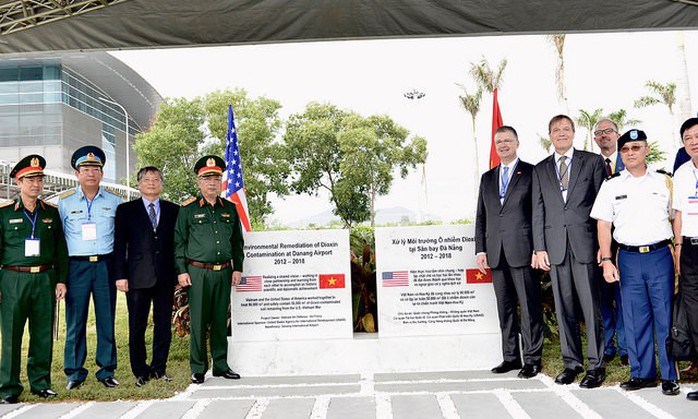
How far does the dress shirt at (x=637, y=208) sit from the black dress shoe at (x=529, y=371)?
111cm

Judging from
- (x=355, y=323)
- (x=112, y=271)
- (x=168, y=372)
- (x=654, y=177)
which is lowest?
(x=168, y=372)

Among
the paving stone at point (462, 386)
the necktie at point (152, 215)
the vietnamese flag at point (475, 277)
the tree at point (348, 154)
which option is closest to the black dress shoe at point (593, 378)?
the paving stone at point (462, 386)

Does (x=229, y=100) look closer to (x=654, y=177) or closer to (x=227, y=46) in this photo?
(x=227, y=46)

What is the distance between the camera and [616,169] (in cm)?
438

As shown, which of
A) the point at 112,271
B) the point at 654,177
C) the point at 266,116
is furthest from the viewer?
the point at 266,116

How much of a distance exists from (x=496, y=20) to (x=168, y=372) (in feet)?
13.4

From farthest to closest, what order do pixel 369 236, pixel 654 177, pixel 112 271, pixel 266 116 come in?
pixel 266 116 < pixel 369 236 < pixel 112 271 < pixel 654 177

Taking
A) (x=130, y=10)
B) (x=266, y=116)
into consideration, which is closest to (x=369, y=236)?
(x=130, y=10)

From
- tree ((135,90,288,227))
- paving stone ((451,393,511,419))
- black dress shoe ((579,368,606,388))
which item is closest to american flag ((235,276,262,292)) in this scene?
paving stone ((451,393,511,419))

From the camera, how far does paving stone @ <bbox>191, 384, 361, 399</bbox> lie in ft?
12.2

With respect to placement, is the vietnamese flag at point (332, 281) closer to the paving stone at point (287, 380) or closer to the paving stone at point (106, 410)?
the paving stone at point (287, 380)

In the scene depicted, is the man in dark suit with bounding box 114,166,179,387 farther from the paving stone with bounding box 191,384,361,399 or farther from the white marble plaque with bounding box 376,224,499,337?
the white marble plaque with bounding box 376,224,499,337

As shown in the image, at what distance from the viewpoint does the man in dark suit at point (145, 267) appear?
13.5 feet

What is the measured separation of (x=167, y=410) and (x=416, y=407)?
1.53 meters
